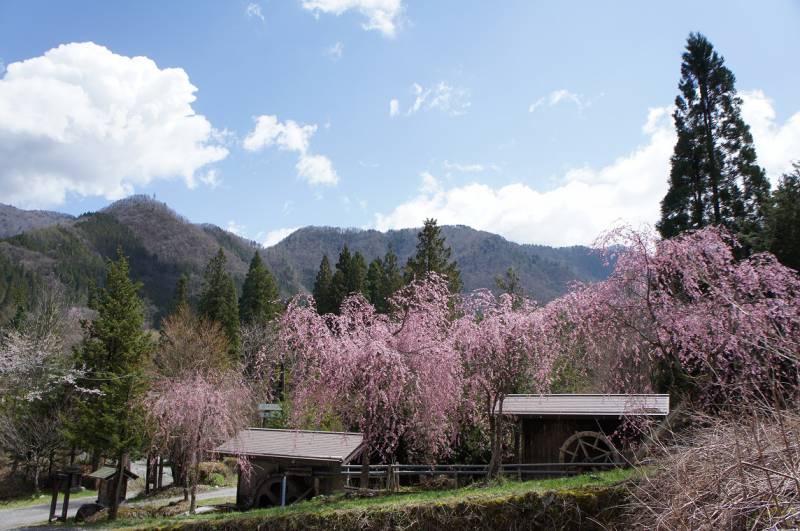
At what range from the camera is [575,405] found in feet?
54.4

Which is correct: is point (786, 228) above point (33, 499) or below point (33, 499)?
above

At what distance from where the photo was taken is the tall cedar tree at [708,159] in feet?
70.4

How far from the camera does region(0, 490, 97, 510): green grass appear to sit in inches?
1061

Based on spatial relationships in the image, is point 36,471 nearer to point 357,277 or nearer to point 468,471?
point 357,277

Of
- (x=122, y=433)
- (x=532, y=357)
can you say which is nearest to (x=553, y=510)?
(x=532, y=357)

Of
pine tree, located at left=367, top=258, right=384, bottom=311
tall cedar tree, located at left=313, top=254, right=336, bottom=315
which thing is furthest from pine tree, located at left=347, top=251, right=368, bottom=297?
tall cedar tree, located at left=313, top=254, right=336, bottom=315

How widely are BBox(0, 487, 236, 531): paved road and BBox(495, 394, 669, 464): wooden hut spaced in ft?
46.5

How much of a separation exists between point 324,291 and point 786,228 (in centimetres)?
3670

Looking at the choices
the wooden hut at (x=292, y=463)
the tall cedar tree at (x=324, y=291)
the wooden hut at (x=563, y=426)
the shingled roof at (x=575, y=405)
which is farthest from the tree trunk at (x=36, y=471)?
the wooden hut at (x=563, y=426)

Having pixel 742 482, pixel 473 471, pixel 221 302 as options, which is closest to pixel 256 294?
pixel 221 302

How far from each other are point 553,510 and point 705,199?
689 inches

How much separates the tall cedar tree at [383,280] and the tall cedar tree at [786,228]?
28.4 meters

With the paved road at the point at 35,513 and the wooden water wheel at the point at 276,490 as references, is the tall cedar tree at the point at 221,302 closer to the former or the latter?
the paved road at the point at 35,513

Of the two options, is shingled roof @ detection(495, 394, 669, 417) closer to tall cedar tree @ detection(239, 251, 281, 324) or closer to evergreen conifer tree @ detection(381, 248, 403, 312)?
evergreen conifer tree @ detection(381, 248, 403, 312)
